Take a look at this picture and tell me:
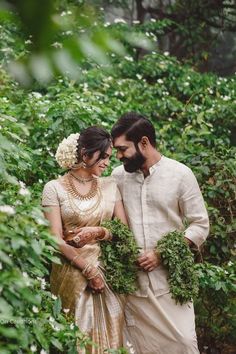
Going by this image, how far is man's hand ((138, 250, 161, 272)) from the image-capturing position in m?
3.40

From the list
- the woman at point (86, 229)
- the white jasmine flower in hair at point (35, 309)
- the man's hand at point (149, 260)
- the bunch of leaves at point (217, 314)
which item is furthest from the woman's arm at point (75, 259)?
the bunch of leaves at point (217, 314)

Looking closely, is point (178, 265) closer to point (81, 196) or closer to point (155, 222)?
point (155, 222)

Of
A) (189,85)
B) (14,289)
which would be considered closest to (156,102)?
(189,85)

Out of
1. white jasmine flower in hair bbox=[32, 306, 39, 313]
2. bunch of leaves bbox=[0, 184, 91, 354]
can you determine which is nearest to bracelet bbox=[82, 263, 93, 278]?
bunch of leaves bbox=[0, 184, 91, 354]

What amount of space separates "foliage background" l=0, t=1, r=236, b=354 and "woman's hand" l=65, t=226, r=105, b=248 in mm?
201

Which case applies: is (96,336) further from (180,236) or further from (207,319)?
(207,319)

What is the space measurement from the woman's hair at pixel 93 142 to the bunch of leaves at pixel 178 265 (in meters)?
0.61

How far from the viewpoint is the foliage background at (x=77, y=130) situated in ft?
3.36

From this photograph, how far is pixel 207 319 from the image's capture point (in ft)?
15.6

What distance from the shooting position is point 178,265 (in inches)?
135

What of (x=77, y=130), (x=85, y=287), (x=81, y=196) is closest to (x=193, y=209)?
(x=81, y=196)

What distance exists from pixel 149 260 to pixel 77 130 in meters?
1.41

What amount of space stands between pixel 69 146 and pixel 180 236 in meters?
0.81

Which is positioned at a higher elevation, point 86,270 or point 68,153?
point 68,153
